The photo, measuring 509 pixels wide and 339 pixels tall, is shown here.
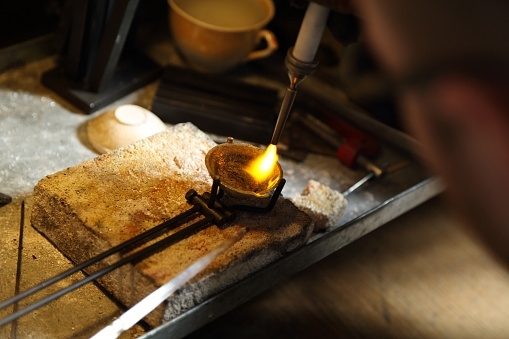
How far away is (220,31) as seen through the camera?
5.54 ft

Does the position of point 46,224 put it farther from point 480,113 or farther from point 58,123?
point 480,113

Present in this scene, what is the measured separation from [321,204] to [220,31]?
58cm

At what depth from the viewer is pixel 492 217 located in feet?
1.45

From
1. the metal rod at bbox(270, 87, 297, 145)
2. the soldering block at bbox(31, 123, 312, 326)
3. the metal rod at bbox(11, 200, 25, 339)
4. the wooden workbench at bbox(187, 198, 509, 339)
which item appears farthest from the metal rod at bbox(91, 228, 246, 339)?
the wooden workbench at bbox(187, 198, 509, 339)

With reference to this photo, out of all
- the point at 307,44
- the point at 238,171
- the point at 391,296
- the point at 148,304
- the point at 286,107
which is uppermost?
the point at 307,44

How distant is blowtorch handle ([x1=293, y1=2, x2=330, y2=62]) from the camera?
112cm

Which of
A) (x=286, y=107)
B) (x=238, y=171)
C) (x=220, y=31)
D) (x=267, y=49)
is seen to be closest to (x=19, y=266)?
(x=238, y=171)

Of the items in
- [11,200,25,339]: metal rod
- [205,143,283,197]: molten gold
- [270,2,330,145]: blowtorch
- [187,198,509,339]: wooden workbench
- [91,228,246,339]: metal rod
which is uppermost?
[270,2,330,145]: blowtorch

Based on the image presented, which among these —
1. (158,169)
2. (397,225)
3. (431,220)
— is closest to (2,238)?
(158,169)

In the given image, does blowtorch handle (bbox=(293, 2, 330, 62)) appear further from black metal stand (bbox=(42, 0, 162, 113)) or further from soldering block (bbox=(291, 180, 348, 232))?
black metal stand (bbox=(42, 0, 162, 113))

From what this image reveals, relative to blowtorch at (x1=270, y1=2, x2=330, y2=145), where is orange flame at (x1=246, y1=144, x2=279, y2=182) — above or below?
below

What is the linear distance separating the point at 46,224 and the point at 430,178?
95 centimetres

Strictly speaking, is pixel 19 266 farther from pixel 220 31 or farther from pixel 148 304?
pixel 220 31

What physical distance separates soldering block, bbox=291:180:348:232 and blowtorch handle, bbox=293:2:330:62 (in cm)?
36
